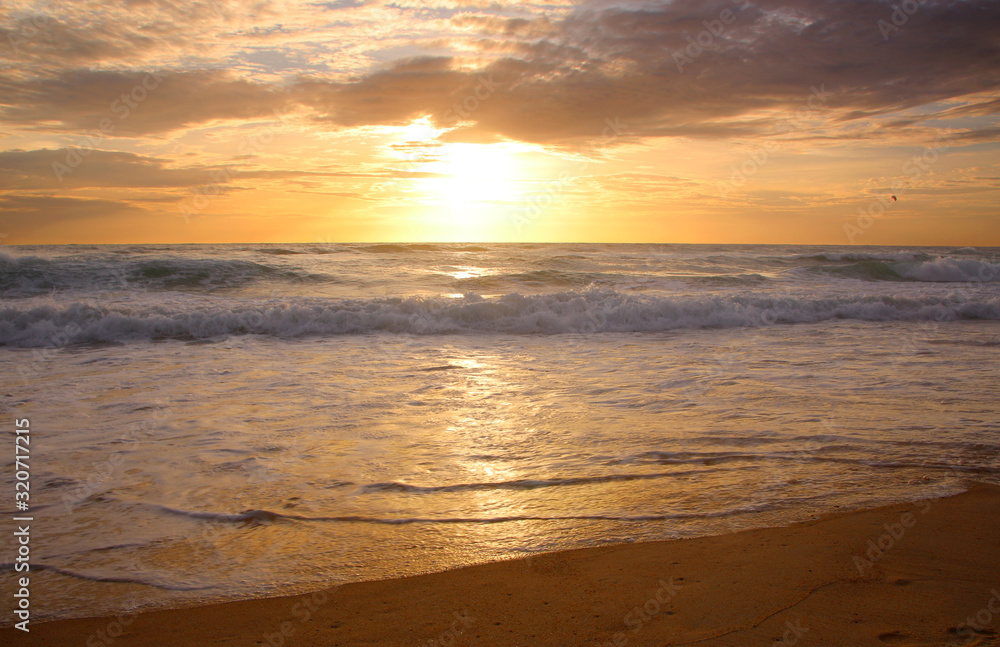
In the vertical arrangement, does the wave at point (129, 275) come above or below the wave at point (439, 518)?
above

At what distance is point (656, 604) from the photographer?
2705mm

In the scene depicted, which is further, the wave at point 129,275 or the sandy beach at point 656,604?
the wave at point 129,275

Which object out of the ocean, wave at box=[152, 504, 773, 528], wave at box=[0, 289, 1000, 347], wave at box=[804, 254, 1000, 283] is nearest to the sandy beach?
the ocean

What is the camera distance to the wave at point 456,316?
11406 mm

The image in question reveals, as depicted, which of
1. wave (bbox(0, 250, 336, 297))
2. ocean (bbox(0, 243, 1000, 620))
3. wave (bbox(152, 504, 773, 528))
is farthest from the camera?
wave (bbox(0, 250, 336, 297))

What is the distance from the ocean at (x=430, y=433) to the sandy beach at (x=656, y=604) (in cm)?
17

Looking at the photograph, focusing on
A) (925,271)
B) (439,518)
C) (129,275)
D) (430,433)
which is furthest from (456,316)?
(925,271)

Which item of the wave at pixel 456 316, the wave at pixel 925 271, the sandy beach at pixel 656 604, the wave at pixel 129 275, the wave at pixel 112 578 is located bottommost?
the sandy beach at pixel 656 604

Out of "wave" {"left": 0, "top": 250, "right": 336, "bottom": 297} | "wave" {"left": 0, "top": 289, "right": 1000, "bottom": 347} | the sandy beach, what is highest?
"wave" {"left": 0, "top": 250, "right": 336, "bottom": 297}

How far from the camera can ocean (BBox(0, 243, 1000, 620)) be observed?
329 centimetres

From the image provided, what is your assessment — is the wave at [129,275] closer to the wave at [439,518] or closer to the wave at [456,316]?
the wave at [456,316]

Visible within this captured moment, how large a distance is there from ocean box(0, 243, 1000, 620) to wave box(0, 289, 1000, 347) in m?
0.07

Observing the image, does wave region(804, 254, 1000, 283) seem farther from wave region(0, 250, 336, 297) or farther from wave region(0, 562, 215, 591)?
wave region(0, 562, 215, 591)

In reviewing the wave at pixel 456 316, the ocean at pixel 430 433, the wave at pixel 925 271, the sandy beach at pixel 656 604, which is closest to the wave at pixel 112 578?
the ocean at pixel 430 433
